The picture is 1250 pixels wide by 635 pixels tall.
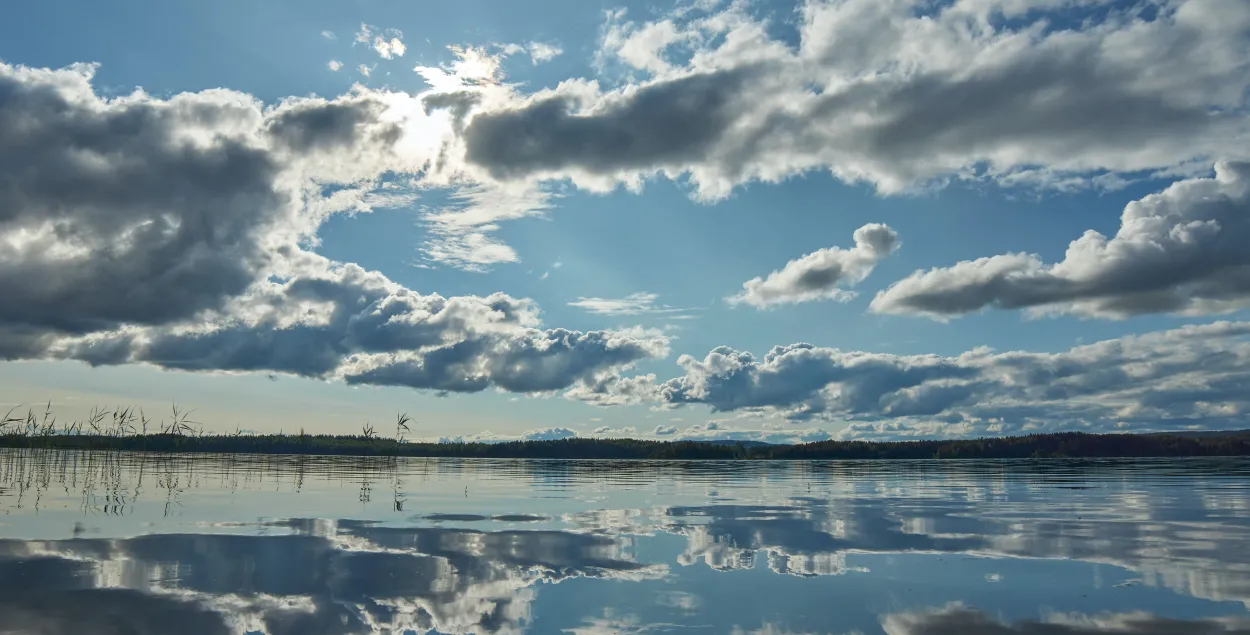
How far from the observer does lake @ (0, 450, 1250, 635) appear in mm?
16781

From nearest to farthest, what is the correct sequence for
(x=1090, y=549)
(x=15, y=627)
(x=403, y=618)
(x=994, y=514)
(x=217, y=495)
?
1. (x=15, y=627)
2. (x=403, y=618)
3. (x=1090, y=549)
4. (x=994, y=514)
5. (x=217, y=495)

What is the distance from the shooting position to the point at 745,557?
81.1ft

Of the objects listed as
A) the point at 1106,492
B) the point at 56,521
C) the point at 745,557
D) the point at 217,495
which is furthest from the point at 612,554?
the point at 1106,492

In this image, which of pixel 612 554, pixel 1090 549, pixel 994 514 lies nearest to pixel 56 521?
pixel 612 554

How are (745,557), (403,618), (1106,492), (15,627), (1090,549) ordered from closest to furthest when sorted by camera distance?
(15,627)
(403,618)
(745,557)
(1090,549)
(1106,492)

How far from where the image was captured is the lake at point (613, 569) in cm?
1678

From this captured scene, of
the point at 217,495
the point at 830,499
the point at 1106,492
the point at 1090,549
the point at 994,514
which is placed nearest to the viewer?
the point at 1090,549

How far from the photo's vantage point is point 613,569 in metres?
22.6

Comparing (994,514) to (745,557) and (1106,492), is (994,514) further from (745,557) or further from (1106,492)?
(1106,492)

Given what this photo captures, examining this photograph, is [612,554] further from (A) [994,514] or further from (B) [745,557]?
(A) [994,514]

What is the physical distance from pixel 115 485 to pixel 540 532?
37.3 metres

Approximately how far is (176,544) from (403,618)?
44.2 feet

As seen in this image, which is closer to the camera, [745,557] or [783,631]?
[783,631]

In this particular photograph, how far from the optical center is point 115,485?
52.7m
